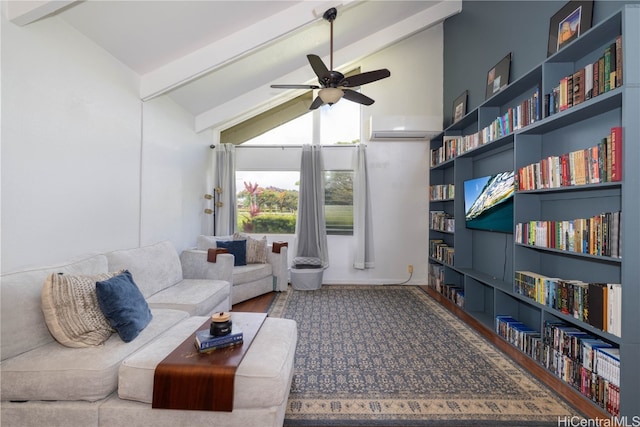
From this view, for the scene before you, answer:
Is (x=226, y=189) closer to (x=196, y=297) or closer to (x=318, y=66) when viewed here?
(x=196, y=297)

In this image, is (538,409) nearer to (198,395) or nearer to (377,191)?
(198,395)

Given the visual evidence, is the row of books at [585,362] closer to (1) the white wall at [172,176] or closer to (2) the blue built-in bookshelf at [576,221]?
(2) the blue built-in bookshelf at [576,221]

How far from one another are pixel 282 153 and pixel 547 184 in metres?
3.72

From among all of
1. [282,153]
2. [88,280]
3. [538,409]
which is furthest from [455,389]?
[282,153]

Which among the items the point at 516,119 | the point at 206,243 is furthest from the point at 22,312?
the point at 516,119

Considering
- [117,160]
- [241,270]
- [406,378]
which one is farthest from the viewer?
[241,270]

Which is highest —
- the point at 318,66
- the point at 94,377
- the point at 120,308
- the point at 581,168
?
the point at 318,66

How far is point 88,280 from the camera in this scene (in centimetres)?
173

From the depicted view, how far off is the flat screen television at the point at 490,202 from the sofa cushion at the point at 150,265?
3.33 meters

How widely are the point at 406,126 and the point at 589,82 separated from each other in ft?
8.59

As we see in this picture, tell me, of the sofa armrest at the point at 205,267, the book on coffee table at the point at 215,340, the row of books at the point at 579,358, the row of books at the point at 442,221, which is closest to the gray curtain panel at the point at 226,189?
the sofa armrest at the point at 205,267

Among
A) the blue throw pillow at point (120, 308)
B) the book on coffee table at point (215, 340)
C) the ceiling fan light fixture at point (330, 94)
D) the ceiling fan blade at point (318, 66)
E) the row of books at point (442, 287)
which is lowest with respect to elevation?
the row of books at point (442, 287)

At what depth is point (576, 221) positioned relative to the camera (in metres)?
1.93

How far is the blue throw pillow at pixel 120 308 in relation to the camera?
5.50 feet
